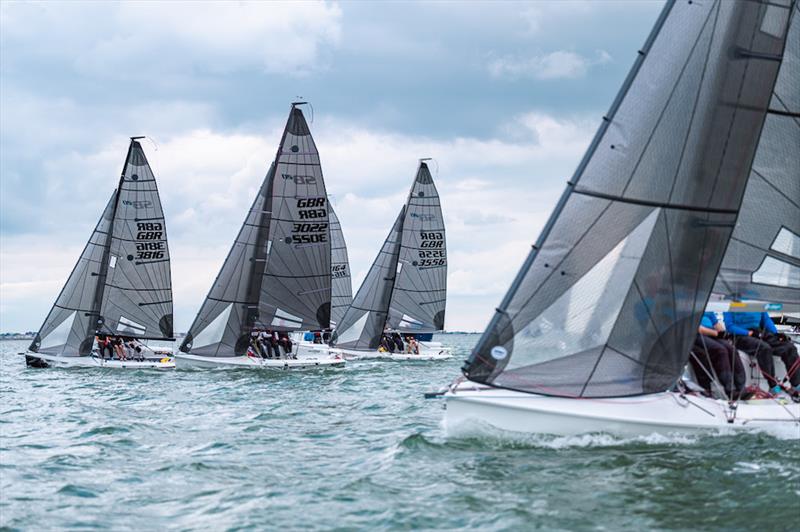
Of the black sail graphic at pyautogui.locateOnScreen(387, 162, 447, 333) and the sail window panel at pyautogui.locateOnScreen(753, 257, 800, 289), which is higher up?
the black sail graphic at pyautogui.locateOnScreen(387, 162, 447, 333)

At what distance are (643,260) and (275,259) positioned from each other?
20.4m

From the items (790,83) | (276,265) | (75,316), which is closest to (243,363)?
(276,265)

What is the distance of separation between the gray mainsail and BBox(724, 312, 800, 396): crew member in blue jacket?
2436 cm

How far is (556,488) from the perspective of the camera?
29.6 ft

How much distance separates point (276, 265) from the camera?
99.8ft

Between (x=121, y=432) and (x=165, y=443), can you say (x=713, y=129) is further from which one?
(x=121, y=432)

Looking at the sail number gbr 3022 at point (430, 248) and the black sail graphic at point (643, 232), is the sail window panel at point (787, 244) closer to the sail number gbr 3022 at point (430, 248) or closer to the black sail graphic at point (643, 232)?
the black sail graphic at point (643, 232)

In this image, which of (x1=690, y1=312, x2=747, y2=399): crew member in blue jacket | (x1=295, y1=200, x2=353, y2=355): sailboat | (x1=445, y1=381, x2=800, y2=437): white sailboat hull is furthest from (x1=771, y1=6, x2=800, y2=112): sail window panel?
(x1=295, y1=200, x2=353, y2=355): sailboat

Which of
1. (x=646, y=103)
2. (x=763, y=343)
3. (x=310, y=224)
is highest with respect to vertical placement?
(x=310, y=224)

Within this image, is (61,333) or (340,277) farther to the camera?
(340,277)

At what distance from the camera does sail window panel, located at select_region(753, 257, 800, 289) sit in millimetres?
13461

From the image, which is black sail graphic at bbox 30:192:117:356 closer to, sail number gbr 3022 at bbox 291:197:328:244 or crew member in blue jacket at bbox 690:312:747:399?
sail number gbr 3022 at bbox 291:197:328:244

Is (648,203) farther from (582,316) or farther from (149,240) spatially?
(149,240)

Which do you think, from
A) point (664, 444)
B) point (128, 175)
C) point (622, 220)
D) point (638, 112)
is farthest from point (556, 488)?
point (128, 175)
